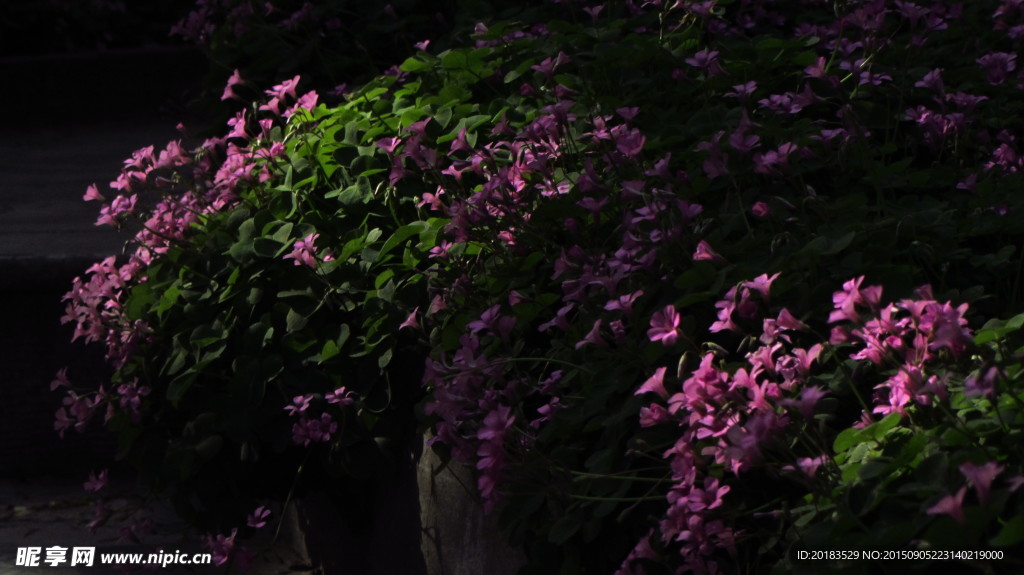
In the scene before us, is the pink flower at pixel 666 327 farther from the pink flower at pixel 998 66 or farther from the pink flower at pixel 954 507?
the pink flower at pixel 998 66

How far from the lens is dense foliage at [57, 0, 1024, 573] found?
167 cm

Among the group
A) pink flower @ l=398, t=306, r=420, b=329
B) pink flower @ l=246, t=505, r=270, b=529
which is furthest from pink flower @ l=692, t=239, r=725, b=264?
pink flower @ l=246, t=505, r=270, b=529

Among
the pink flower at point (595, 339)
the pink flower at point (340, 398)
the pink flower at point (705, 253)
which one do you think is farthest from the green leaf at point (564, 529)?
the pink flower at point (340, 398)

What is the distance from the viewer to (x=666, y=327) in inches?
74.1

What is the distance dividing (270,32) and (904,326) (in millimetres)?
2942

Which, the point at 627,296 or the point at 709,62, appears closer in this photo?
the point at 627,296

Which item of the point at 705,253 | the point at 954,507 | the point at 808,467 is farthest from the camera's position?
the point at 705,253

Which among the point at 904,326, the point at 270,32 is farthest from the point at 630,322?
the point at 270,32

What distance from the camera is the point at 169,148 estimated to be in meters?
3.11

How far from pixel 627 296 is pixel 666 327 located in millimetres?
168

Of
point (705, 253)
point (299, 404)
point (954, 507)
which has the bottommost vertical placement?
point (299, 404)

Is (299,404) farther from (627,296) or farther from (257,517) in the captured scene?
(627,296)

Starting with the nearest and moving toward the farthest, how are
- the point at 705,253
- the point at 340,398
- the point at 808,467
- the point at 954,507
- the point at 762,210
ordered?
the point at 954,507, the point at 808,467, the point at 705,253, the point at 762,210, the point at 340,398

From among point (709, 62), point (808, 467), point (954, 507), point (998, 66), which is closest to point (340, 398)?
point (709, 62)
